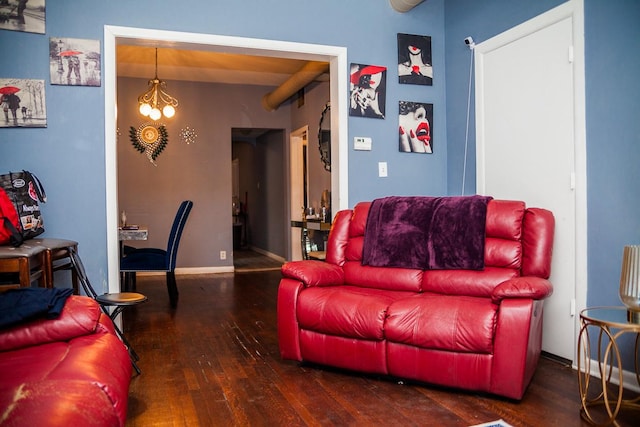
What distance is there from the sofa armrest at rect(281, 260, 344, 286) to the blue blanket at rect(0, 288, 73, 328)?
4.51ft

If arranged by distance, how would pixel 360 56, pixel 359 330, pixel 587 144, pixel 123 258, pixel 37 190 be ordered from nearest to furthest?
pixel 359 330
pixel 587 144
pixel 37 190
pixel 360 56
pixel 123 258

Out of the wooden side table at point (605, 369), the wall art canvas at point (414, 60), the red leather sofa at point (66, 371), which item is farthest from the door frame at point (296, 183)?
the red leather sofa at point (66, 371)

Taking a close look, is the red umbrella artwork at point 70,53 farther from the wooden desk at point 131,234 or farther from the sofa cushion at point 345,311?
the sofa cushion at point 345,311

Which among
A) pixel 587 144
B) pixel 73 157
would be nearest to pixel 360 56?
pixel 587 144

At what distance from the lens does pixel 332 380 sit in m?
2.77

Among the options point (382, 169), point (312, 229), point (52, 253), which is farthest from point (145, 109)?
point (52, 253)

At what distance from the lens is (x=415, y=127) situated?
13.8ft

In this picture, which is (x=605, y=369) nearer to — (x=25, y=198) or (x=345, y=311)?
(x=345, y=311)

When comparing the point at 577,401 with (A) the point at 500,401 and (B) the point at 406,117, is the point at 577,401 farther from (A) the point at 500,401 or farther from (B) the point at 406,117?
(B) the point at 406,117

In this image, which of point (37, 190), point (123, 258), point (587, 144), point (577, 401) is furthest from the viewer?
point (123, 258)

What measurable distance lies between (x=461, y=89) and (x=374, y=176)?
3.33 ft

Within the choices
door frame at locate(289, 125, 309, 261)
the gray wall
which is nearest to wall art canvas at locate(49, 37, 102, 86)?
the gray wall

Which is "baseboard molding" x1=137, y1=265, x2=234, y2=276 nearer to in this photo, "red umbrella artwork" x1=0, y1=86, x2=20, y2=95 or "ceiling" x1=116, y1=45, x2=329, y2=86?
"ceiling" x1=116, y1=45, x2=329, y2=86

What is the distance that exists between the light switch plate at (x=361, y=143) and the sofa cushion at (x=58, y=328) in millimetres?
2565
